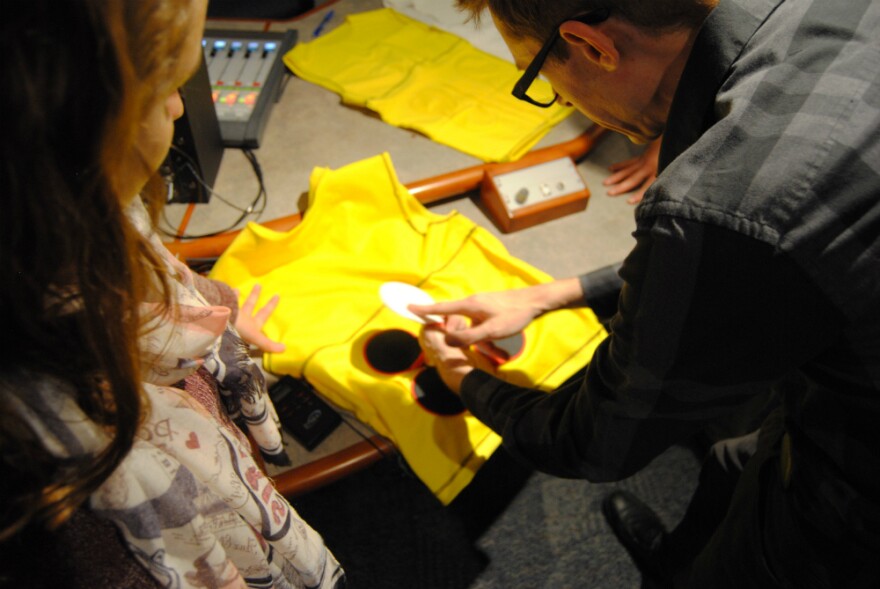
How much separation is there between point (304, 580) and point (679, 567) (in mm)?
866

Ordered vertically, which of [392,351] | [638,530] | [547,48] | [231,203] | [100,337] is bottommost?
[638,530]

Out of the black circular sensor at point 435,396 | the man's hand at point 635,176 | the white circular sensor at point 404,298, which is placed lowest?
the black circular sensor at point 435,396

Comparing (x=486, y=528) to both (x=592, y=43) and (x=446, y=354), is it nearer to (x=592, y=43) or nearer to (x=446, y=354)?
(x=446, y=354)

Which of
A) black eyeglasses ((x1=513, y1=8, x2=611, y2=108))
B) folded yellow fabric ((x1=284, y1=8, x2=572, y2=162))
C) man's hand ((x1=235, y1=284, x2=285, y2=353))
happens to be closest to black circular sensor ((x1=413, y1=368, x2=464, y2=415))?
man's hand ((x1=235, y1=284, x2=285, y2=353))

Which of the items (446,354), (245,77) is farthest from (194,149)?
(446,354)

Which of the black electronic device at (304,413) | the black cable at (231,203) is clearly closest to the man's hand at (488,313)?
the black electronic device at (304,413)

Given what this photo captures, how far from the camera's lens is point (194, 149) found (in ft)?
4.03

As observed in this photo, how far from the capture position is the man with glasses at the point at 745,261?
0.53m

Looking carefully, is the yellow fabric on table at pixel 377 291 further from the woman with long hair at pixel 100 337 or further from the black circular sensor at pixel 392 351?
the woman with long hair at pixel 100 337

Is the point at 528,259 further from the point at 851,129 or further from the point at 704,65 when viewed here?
the point at 851,129

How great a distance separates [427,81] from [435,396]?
0.91 m

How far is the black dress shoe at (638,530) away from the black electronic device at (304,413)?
0.81 meters

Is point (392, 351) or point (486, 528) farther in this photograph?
point (486, 528)

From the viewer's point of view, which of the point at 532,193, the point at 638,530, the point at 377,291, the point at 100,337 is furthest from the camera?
the point at 638,530
